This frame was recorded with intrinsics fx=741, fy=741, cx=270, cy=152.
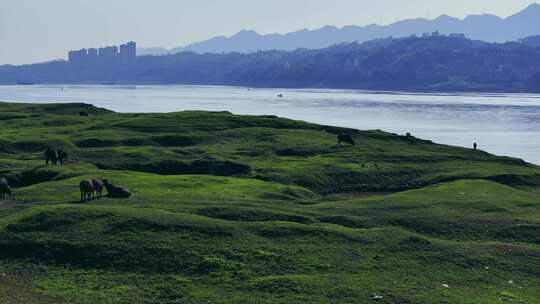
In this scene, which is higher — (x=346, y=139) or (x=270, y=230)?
(x=346, y=139)

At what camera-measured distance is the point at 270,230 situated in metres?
46.8

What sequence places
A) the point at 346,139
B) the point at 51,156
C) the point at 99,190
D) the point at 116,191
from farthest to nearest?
the point at 346,139, the point at 51,156, the point at 99,190, the point at 116,191

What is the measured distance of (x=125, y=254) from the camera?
136ft

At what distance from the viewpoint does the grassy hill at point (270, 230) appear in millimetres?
37562

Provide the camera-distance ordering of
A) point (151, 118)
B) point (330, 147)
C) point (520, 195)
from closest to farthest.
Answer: point (520, 195) → point (330, 147) → point (151, 118)

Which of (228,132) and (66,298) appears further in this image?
(228,132)

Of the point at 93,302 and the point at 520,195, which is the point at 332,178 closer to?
the point at 520,195

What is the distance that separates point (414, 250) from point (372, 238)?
3.00 meters

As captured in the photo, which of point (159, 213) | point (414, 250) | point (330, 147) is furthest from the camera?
point (330, 147)

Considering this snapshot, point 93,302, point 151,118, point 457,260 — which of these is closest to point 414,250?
point 457,260

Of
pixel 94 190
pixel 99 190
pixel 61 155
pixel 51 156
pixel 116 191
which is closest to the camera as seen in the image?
pixel 94 190

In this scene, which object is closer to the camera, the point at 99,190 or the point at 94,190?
the point at 94,190

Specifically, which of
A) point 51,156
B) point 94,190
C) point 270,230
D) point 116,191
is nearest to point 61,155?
point 51,156

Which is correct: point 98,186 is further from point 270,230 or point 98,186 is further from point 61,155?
point 61,155
